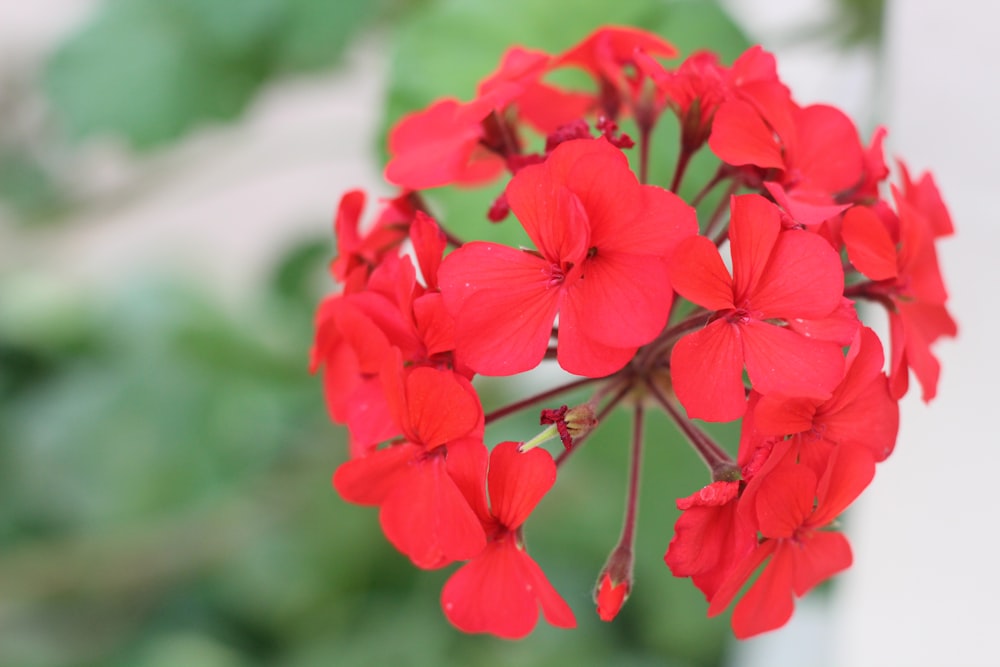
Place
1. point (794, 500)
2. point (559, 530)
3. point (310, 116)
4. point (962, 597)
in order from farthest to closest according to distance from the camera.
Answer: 1. point (310, 116)
2. point (559, 530)
3. point (962, 597)
4. point (794, 500)

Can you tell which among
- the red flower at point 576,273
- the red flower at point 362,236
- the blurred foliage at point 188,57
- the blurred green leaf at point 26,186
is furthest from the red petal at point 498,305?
the blurred green leaf at point 26,186

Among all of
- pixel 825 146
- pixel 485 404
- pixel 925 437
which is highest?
pixel 825 146

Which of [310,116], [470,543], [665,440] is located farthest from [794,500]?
[310,116]

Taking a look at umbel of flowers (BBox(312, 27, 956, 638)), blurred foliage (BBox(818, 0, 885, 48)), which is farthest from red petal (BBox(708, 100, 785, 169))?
blurred foliage (BBox(818, 0, 885, 48))

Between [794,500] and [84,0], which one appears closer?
[794,500]

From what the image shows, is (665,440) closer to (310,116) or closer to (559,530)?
(559,530)

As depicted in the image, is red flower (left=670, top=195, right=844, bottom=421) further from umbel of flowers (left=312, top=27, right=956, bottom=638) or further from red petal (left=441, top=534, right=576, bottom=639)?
red petal (left=441, top=534, right=576, bottom=639)

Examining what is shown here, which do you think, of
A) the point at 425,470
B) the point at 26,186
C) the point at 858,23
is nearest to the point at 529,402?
the point at 425,470
